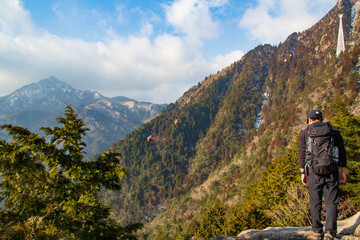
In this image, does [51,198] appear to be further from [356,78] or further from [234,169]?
[234,169]

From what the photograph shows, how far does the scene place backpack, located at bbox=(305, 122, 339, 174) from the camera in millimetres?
4211

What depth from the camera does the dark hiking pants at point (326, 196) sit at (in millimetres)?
4242

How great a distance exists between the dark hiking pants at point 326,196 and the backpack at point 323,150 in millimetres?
197

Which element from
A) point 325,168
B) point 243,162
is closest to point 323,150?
point 325,168

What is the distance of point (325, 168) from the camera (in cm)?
419

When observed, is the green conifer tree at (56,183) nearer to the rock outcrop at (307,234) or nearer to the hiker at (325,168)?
the rock outcrop at (307,234)

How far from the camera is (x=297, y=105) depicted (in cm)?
13150

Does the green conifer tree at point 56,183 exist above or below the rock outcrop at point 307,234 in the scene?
above

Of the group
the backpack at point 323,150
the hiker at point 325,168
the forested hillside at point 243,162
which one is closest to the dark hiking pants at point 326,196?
the hiker at point 325,168

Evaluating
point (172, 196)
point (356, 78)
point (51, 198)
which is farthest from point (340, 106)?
point (172, 196)

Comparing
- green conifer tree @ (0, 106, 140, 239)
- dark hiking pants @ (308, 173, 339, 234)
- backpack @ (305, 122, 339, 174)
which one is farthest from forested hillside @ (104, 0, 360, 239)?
backpack @ (305, 122, 339, 174)

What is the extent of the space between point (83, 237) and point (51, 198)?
7.98ft

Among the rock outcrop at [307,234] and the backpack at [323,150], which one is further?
the rock outcrop at [307,234]

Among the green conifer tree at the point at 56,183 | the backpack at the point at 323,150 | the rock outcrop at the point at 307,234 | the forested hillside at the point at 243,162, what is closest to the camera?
the backpack at the point at 323,150
